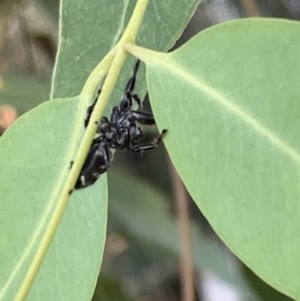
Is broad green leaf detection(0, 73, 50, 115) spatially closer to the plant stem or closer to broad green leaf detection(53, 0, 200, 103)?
broad green leaf detection(53, 0, 200, 103)

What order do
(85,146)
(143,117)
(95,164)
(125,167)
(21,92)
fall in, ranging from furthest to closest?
(125,167) → (21,92) → (143,117) → (95,164) → (85,146)

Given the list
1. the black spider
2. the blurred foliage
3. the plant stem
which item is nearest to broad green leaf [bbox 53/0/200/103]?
the black spider

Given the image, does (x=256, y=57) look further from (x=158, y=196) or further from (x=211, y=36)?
(x=158, y=196)

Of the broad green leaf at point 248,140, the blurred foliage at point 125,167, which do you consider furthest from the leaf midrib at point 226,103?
the blurred foliage at point 125,167

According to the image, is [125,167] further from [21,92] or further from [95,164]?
[95,164]

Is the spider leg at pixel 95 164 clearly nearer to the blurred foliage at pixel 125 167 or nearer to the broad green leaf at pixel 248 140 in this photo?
the broad green leaf at pixel 248 140

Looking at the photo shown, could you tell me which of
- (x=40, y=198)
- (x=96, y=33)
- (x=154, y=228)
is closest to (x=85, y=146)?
(x=40, y=198)
